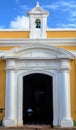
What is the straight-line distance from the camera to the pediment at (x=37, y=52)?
13.2 m

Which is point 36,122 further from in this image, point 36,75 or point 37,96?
point 36,75

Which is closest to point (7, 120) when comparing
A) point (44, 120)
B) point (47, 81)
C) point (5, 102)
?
point (5, 102)

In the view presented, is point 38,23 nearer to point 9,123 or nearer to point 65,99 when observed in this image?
point 65,99

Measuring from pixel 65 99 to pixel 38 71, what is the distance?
178cm

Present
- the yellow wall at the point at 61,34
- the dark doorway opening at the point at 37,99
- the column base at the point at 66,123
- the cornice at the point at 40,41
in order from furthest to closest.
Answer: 1. the yellow wall at the point at 61,34
2. the cornice at the point at 40,41
3. the dark doorway opening at the point at 37,99
4. the column base at the point at 66,123

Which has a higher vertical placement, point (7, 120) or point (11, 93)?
point (11, 93)

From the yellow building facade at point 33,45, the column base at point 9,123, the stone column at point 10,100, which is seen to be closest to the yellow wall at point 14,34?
the yellow building facade at point 33,45

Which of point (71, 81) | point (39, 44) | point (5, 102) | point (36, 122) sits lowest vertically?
point (36, 122)

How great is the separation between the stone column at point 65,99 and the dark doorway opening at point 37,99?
0.59 meters

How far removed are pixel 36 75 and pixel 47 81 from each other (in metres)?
0.59

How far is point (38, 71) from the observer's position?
13336 millimetres

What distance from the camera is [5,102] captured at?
518 inches

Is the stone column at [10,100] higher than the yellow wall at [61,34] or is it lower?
lower

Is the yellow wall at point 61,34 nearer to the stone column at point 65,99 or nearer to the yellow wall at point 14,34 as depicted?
the yellow wall at point 14,34
